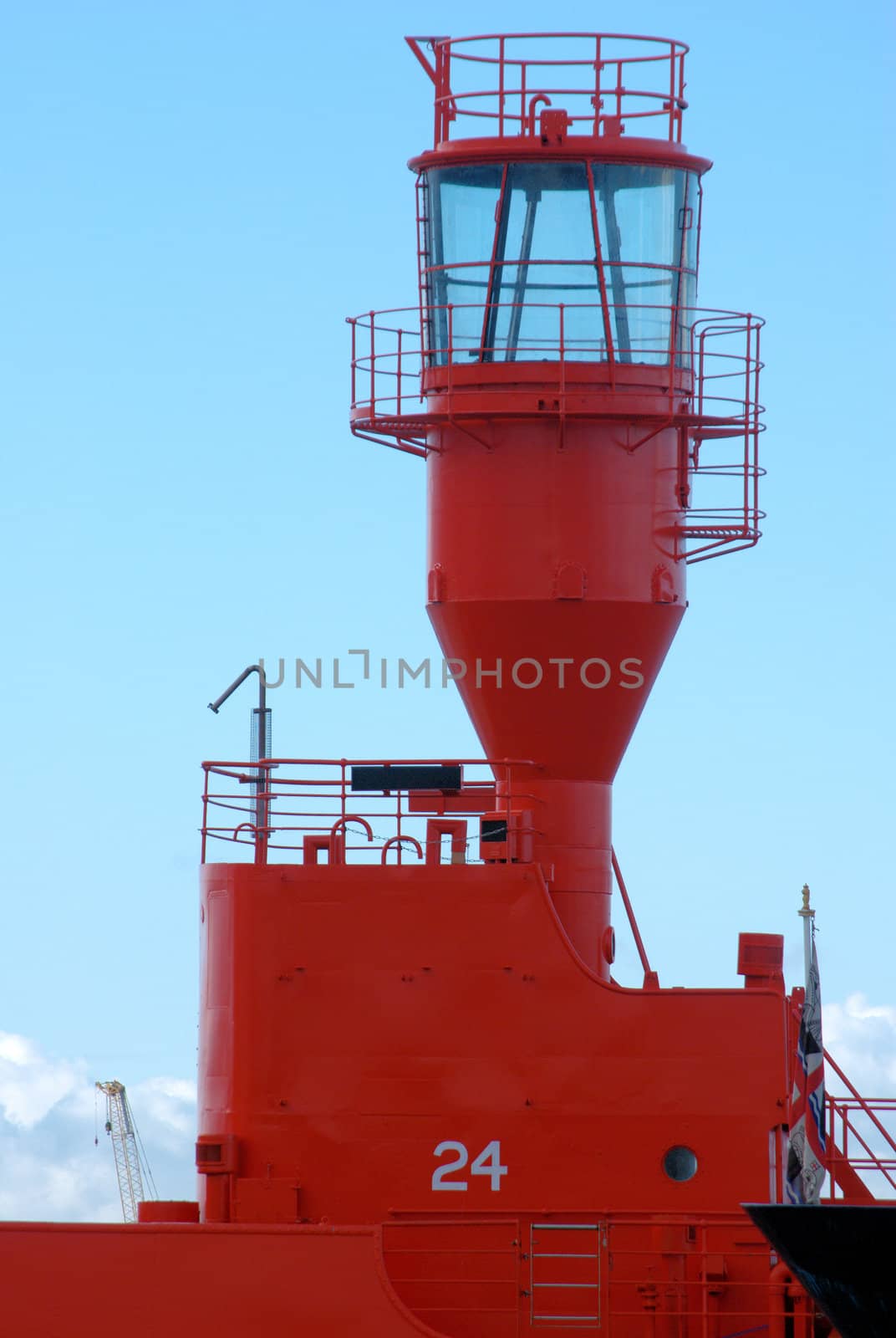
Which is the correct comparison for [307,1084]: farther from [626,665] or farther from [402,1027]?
[626,665]

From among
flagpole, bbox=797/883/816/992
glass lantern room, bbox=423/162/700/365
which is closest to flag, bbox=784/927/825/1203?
flagpole, bbox=797/883/816/992

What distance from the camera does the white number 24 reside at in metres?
24.4

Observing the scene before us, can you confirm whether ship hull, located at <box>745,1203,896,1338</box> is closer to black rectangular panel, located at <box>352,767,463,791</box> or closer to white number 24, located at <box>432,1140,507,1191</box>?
white number 24, located at <box>432,1140,507,1191</box>

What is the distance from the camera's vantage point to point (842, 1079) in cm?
2550

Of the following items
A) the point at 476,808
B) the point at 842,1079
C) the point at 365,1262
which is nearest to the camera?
the point at 365,1262

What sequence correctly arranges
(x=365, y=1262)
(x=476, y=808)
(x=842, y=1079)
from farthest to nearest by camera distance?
(x=476, y=808)
(x=842, y=1079)
(x=365, y=1262)

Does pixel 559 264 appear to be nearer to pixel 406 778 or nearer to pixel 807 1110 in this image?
pixel 406 778

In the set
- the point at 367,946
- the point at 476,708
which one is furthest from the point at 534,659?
the point at 367,946

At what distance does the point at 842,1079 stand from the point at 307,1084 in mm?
5022

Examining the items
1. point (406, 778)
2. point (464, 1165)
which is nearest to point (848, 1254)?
point (464, 1165)

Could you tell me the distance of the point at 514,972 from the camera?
966 inches

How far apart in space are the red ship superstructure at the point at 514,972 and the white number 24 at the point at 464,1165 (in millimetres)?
27

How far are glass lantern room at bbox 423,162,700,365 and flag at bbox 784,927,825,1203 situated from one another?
6746 millimetres

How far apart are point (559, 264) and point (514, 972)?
7.09 m
